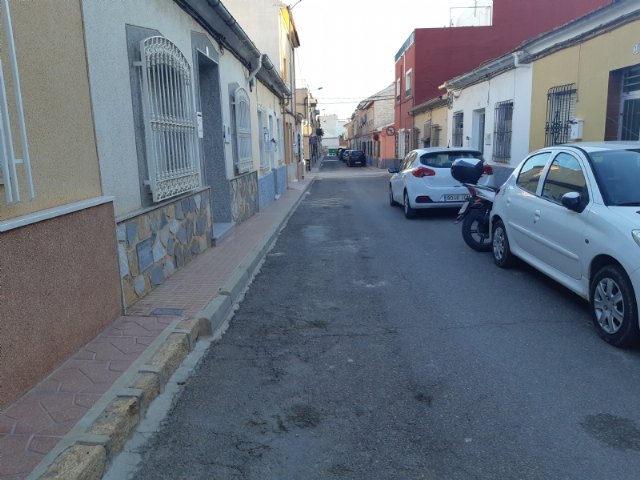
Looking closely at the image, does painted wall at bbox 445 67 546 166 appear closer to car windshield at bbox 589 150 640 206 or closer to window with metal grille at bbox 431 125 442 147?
window with metal grille at bbox 431 125 442 147

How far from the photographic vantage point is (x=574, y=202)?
4965 millimetres

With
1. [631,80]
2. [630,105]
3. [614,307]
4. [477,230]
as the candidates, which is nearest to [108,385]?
[614,307]

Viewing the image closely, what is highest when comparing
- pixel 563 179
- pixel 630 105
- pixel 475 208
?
pixel 630 105

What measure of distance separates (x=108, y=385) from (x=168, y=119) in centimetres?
374

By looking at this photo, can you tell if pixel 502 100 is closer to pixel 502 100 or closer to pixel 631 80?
pixel 502 100

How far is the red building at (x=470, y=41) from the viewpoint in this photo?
85.6ft

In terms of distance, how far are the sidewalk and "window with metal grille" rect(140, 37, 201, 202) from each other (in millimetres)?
1246

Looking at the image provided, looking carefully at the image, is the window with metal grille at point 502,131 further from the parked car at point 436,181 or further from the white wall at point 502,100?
the parked car at point 436,181

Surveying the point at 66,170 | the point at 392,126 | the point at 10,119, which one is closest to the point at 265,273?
the point at 66,170

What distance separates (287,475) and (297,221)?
998cm

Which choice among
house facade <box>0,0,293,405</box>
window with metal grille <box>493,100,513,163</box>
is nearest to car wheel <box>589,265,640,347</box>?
house facade <box>0,0,293,405</box>

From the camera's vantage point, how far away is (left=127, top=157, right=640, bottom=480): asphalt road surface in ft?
9.58

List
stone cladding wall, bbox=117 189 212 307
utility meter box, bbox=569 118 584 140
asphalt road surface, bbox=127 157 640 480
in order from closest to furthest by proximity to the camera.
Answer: asphalt road surface, bbox=127 157 640 480, stone cladding wall, bbox=117 189 212 307, utility meter box, bbox=569 118 584 140

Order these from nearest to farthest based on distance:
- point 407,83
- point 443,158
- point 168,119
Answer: point 168,119
point 443,158
point 407,83
